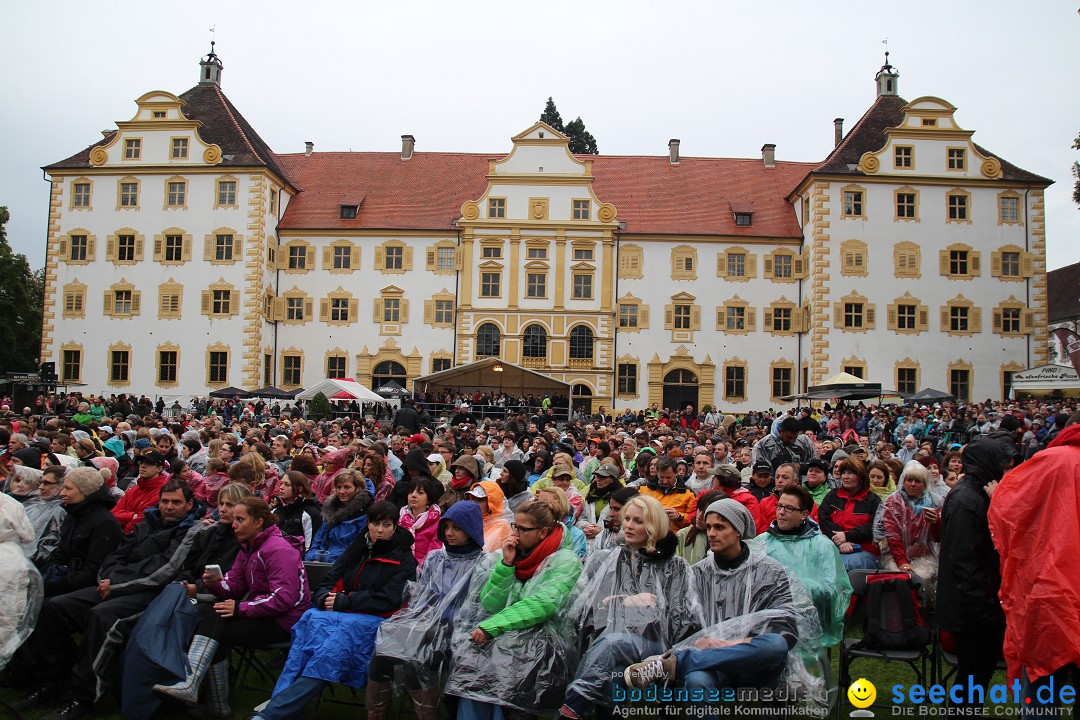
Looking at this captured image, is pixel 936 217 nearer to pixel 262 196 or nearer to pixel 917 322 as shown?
pixel 917 322

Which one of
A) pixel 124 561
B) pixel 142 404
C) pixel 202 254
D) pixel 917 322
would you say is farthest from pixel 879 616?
pixel 202 254

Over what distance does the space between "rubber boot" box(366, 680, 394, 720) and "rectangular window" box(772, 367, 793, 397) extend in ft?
118

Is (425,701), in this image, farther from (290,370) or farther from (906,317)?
(290,370)

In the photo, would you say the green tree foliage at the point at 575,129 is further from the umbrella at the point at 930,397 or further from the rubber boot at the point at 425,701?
the rubber boot at the point at 425,701

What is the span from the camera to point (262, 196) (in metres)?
39.0

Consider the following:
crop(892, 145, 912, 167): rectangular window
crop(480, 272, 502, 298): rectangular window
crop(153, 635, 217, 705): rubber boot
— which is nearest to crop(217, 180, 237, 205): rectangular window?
crop(480, 272, 502, 298): rectangular window

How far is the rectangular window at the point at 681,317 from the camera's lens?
40156mm

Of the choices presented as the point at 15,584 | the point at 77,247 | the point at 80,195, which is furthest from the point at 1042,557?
the point at 80,195

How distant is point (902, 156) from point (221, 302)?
30.2 meters

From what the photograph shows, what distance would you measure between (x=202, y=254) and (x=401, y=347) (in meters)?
9.54

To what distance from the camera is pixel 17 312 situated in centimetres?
4928

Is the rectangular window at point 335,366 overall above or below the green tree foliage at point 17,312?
below

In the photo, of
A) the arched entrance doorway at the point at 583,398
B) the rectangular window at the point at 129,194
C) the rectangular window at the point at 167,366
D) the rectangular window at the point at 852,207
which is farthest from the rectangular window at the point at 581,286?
the rectangular window at the point at 129,194

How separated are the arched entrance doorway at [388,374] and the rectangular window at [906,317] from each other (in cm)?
2173
